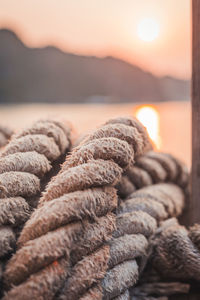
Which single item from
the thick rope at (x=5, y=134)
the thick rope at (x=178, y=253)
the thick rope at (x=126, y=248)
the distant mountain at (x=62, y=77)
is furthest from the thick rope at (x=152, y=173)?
the distant mountain at (x=62, y=77)

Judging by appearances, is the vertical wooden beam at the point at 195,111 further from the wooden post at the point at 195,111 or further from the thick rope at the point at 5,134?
the thick rope at the point at 5,134

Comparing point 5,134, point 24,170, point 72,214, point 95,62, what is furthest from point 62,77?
point 72,214

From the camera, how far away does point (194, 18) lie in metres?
0.76

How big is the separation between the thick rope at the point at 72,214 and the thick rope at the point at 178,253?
179 mm

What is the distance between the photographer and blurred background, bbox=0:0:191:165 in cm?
180

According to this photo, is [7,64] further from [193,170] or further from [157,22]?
[193,170]

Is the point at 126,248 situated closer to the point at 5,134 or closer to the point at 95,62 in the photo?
the point at 5,134

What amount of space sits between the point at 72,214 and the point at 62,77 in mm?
2559

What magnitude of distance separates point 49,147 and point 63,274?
27 centimetres

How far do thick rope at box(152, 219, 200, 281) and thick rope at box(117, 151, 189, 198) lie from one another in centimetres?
15

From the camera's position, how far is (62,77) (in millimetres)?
2896

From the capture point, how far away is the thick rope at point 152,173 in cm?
79

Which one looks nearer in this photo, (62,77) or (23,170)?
(23,170)

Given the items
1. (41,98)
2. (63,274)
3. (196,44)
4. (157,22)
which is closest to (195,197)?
(196,44)
